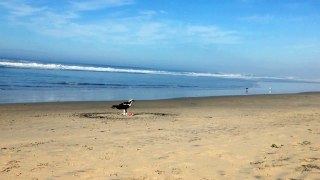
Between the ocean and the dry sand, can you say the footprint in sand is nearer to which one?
the dry sand

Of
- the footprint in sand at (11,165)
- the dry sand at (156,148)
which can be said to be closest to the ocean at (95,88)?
the dry sand at (156,148)

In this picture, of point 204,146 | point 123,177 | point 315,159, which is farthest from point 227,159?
point 123,177

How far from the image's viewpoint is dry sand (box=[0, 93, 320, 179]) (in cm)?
647

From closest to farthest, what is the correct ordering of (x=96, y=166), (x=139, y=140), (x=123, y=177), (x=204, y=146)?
(x=123, y=177), (x=96, y=166), (x=204, y=146), (x=139, y=140)

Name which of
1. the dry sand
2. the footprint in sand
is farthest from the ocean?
the footprint in sand

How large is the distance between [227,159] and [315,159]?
65.8 inches

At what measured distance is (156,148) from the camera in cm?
827

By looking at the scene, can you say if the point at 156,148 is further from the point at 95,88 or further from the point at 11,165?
the point at 95,88

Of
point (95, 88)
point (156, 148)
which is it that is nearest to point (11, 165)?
point (156, 148)

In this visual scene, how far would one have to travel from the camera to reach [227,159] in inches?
292

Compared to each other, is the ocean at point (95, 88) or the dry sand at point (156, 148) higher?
the ocean at point (95, 88)

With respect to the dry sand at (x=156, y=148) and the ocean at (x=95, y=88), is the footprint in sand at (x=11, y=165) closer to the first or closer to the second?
the dry sand at (x=156, y=148)

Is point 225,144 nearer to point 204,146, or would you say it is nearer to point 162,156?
point 204,146

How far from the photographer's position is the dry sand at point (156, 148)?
21.2ft
